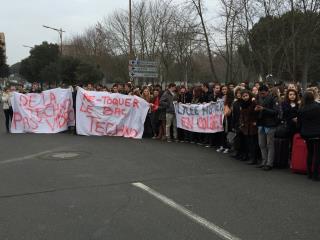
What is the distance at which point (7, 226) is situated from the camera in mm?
5637

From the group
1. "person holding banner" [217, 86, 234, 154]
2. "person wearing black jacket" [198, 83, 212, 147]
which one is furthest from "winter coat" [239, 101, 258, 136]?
"person wearing black jacket" [198, 83, 212, 147]

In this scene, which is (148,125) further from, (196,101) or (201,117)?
(201,117)

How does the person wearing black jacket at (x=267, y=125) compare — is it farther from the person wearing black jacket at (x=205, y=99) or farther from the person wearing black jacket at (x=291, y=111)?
the person wearing black jacket at (x=205, y=99)

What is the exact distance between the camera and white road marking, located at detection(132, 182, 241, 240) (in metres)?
5.31

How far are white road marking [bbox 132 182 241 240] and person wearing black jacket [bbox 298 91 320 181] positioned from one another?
10.2 feet

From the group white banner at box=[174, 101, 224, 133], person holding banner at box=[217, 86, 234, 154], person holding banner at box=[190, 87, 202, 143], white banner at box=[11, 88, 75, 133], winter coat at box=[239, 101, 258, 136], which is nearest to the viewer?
winter coat at box=[239, 101, 258, 136]

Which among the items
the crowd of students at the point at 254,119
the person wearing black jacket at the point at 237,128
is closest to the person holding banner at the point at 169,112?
the crowd of students at the point at 254,119

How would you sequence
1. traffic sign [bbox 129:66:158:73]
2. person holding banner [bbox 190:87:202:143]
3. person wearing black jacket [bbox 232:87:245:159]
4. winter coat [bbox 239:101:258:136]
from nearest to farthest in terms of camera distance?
winter coat [bbox 239:101:258:136], person wearing black jacket [bbox 232:87:245:159], person holding banner [bbox 190:87:202:143], traffic sign [bbox 129:66:158:73]

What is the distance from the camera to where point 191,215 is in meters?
6.05

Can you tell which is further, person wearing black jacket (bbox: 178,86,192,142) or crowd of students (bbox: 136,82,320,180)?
person wearing black jacket (bbox: 178,86,192,142)

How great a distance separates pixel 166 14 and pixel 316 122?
27868 millimetres

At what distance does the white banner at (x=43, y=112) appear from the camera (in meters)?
16.3

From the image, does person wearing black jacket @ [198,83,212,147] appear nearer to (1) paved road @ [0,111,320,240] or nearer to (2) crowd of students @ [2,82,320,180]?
(2) crowd of students @ [2,82,320,180]

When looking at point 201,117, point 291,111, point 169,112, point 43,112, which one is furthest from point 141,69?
point 291,111
